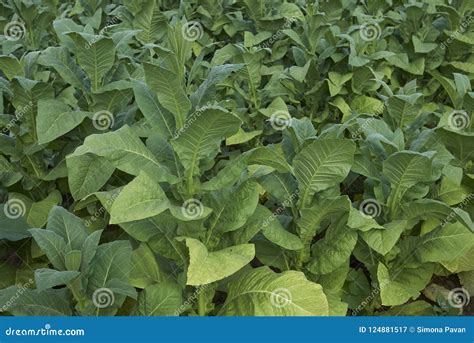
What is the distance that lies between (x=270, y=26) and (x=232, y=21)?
0.36 metres

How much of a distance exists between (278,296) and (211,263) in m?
0.36

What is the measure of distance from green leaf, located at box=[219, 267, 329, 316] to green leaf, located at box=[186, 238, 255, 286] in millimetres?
218

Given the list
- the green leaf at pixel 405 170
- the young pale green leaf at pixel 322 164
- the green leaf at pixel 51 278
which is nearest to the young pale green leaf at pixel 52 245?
the green leaf at pixel 51 278

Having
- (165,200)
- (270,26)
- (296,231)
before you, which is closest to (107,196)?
(165,200)

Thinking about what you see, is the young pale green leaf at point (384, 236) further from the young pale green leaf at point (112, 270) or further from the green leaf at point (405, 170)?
the young pale green leaf at point (112, 270)

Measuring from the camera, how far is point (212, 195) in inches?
109

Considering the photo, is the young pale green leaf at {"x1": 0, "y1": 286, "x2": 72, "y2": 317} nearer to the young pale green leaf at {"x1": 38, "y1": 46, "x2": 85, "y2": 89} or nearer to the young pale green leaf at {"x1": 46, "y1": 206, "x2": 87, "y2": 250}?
the young pale green leaf at {"x1": 46, "y1": 206, "x2": 87, "y2": 250}

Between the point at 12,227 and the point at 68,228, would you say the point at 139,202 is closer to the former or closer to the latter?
the point at 68,228

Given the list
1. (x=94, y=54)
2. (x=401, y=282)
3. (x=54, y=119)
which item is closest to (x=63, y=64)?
(x=94, y=54)

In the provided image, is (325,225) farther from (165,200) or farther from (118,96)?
(118,96)

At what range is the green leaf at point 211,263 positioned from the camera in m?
2.39

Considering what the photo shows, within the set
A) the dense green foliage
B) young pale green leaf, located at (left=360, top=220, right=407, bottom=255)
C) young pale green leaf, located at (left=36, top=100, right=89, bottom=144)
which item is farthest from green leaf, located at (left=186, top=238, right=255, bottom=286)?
young pale green leaf, located at (left=36, top=100, right=89, bottom=144)

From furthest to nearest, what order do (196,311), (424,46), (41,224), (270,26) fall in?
(270,26) < (424,46) < (41,224) < (196,311)

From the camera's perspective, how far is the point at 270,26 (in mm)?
5676
